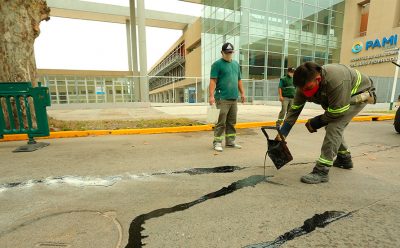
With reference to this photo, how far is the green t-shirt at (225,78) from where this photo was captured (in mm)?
4168

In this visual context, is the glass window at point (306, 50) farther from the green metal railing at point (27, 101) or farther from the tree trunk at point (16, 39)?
the green metal railing at point (27, 101)

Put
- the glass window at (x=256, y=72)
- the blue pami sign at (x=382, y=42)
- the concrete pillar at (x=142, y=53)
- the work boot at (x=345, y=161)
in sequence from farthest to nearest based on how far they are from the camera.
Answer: the glass window at (x=256, y=72)
the blue pami sign at (x=382, y=42)
the concrete pillar at (x=142, y=53)
the work boot at (x=345, y=161)

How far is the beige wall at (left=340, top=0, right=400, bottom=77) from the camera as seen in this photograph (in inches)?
771

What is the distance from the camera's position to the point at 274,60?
21953 mm

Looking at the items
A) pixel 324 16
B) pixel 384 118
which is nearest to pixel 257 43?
pixel 324 16

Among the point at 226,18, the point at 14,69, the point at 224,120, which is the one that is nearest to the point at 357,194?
the point at 224,120

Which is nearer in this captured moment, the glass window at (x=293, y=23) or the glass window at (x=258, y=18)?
the glass window at (x=258, y=18)

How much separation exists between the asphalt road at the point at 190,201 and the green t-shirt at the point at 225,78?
109 centimetres

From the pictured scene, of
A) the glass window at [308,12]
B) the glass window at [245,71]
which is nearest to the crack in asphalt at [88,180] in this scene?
the glass window at [245,71]

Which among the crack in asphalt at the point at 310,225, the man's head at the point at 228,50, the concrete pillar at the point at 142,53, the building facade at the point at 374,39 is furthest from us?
the building facade at the point at 374,39

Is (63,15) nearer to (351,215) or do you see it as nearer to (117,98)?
(117,98)

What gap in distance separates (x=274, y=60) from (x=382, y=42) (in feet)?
29.7

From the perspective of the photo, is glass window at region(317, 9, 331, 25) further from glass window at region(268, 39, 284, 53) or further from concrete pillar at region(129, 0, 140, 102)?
concrete pillar at region(129, 0, 140, 102)

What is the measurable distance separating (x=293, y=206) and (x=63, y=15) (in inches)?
1151
